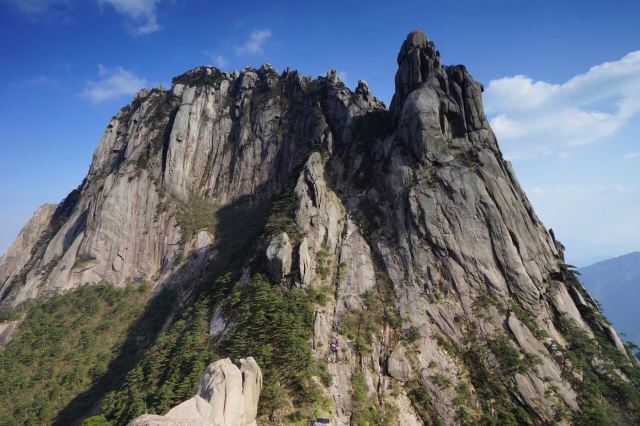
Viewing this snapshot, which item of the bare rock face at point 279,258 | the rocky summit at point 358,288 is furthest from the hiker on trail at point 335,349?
the bare rock face at point 279,258

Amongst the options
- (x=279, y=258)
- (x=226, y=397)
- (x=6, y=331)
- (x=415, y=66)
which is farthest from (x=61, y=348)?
(x=415, y=66)

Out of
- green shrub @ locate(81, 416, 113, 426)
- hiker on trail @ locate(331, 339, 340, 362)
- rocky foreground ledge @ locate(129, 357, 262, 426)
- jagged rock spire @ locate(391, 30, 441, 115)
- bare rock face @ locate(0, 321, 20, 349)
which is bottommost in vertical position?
green shrub @ locate(81, 416, 113, 426)

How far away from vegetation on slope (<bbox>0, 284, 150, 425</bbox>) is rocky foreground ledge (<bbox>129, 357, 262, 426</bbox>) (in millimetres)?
35891

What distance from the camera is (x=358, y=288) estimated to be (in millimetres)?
48656

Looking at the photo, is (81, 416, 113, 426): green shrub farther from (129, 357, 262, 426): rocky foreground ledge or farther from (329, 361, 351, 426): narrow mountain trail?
(329, 361, 351, 426): narrow mountain trail

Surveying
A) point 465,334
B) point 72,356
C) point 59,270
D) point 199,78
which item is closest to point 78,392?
point 72,356

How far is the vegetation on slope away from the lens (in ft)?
170

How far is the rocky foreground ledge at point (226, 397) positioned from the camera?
27000 mm

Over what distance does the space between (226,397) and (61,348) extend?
4797 centimetres

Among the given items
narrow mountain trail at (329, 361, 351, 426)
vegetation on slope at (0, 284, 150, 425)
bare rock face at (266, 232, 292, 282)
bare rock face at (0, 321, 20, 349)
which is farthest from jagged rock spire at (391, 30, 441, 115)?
bare rock face at (0, 321, 20, 349)

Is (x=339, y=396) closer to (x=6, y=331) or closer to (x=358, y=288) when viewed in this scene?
(x=358, y=288)

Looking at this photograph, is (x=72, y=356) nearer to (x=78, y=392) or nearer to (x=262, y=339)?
(x=78, y=392)

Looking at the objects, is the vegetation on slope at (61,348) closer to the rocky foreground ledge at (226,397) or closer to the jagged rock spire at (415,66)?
the rocky foreground ledge at (226,397)

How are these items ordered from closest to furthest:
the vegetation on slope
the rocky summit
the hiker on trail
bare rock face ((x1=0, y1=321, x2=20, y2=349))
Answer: the rocky summit, the hiker on trail, the vegetation on slope, bare rock face ((x1=0, y1=321, x2=20, y2=349))
